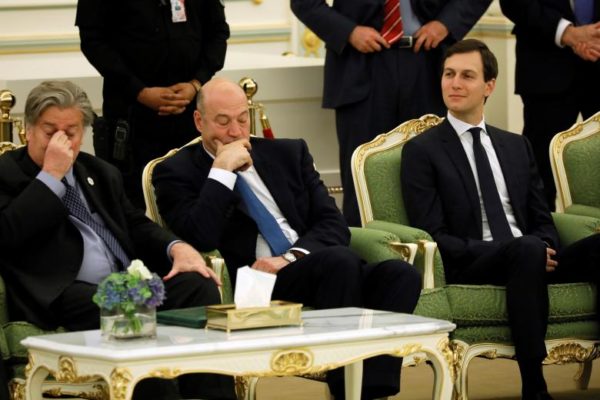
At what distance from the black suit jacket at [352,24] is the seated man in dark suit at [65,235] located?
1750 millimetres

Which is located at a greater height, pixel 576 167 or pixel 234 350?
pixel 576 167

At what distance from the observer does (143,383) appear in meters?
4.00

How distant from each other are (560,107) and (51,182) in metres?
2.64

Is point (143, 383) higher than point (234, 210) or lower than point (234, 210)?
lower

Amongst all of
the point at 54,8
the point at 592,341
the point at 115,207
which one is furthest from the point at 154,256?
the point at 54,8

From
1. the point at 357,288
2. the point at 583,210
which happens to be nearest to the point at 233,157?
the point at 357,288

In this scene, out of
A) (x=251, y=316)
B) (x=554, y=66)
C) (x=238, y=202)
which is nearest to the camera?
(x=251, y=316)

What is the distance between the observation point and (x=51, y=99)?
4.34 metres

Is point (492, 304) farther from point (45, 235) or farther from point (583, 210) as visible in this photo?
point (45, 235)

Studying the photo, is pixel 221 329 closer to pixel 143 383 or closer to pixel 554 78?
pixel 143 383

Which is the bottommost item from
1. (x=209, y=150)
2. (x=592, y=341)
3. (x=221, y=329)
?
(x=592, y=341)

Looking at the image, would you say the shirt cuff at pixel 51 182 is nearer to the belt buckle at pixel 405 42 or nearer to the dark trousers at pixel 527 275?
the dark trousers at pixel 527 275

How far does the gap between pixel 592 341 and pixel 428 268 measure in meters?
0.59

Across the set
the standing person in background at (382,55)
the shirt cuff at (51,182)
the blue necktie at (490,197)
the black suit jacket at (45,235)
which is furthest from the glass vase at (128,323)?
the standing person in background at (382,55)
